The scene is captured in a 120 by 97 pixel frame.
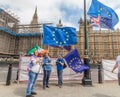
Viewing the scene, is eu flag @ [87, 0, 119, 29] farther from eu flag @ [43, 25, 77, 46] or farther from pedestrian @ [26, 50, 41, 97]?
pedestrian @ [26, 50, 41, 97]

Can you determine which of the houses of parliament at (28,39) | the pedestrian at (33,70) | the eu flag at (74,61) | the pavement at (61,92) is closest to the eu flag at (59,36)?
the eu flag at (74,61)

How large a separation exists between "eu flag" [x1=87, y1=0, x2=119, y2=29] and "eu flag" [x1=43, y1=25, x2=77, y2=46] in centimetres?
143

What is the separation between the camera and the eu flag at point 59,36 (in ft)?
27.3

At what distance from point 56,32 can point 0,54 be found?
49.1 meters

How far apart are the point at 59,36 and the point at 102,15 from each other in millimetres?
2774

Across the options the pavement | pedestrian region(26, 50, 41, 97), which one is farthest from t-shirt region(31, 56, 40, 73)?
the pavement

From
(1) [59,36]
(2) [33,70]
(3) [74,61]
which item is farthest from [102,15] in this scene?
(2) [33,70]

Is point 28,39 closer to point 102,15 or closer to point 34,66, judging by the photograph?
point 102,15

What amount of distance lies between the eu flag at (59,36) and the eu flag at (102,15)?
143 cm

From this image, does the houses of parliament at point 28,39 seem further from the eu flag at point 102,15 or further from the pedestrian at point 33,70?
the pedestrian at point 33,70

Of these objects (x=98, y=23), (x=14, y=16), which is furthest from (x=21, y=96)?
(x=14, y=16)

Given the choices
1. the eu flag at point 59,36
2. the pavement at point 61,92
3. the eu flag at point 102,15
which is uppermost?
the eu flag at point 102,15

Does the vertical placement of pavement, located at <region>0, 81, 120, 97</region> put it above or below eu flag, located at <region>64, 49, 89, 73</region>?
below

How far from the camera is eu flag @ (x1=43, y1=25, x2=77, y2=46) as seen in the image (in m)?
8.32
